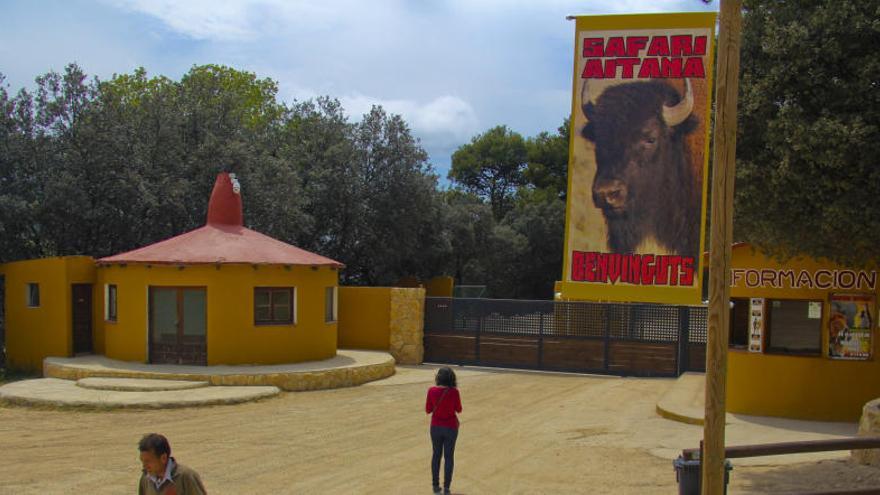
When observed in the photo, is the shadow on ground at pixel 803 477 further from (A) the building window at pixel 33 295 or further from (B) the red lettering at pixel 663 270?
(A) the building window at pixel 33 295

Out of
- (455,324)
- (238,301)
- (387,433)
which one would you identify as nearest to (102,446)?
(387,433)

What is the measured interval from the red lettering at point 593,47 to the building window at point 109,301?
569 inches

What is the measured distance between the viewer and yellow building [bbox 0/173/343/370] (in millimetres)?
18859

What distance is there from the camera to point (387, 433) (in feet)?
43.4

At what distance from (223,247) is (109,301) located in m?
3.36

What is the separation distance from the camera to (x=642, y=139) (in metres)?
9.78

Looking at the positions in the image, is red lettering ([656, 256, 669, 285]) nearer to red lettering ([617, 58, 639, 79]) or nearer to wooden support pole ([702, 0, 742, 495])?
red lettering ([617, 58, 639, 79])

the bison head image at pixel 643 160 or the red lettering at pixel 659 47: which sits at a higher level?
the red lettering at pixel 659 47

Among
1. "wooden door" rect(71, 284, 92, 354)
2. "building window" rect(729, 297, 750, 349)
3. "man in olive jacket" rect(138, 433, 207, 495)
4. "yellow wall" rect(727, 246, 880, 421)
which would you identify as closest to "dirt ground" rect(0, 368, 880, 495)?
"yellow wall" rect(727, 246, 880, 421)

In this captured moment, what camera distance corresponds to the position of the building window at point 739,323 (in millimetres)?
13805

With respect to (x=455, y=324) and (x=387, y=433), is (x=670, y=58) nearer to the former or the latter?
(x=387, y=433)

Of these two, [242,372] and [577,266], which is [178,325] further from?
[577,266]

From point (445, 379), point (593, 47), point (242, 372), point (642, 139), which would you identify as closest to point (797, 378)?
point (642, 139)

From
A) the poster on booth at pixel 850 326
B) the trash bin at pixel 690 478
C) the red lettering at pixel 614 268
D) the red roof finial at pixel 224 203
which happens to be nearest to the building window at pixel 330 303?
the red roof finial at pixel 224 203
